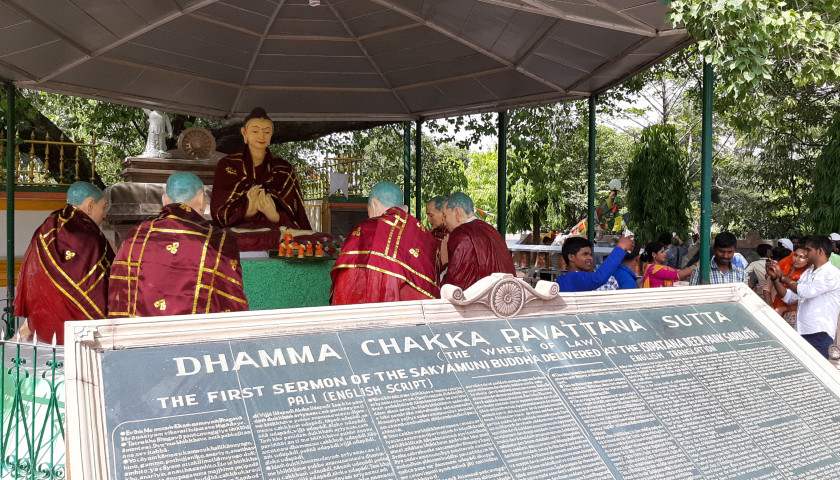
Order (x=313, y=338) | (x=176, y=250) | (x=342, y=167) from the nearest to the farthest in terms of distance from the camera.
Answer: (x=313, y=338) → (x=176, y=250) → (x=342, y=167)

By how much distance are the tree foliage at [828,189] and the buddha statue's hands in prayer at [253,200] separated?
10.2 meters

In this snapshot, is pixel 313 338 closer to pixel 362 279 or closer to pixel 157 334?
pixel 157 334

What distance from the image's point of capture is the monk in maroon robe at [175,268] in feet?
14.8

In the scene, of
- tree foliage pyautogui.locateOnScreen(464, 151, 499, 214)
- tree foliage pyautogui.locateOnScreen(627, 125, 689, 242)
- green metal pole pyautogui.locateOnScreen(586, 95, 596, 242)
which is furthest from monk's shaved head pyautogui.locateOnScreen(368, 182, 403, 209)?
tree foliage pyautogui.locateOnScreen(464, 151, 499, 214)

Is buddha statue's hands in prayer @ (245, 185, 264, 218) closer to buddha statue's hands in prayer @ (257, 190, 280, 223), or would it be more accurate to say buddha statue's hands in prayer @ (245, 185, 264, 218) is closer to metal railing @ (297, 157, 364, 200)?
buddha statue's hands in prayer @ (257, 190, 280, 223)

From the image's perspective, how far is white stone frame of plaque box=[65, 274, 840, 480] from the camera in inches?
85.7

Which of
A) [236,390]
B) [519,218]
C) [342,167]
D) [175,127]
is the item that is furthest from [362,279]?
[519,218]

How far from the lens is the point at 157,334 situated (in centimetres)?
249

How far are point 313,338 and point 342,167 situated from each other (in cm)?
1022

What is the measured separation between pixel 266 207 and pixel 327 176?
5047 mm

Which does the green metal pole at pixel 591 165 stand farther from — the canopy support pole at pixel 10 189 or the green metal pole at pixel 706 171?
the canopy support pole at pixel 10 189

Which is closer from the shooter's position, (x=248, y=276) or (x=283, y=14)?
(x=248, y=276)

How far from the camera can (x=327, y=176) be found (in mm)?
12633

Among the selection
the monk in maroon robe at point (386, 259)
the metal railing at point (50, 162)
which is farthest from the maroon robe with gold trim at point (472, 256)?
the metal railing at point (50, 162)
